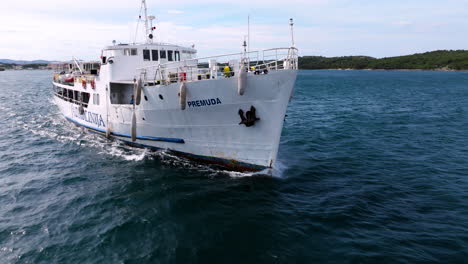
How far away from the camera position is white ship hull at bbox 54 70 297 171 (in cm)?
1294

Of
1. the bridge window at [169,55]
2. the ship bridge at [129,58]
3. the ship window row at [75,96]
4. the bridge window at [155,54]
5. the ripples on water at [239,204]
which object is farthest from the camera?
the ship window row at [75,96]

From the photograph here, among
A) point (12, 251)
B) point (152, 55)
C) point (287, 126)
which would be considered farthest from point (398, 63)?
point (12, 251)

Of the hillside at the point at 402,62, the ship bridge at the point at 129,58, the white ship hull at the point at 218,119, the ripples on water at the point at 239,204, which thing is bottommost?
the ripples on water at the point at 239,204

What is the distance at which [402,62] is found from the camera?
497ft

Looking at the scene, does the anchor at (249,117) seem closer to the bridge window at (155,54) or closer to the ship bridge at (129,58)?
the ship bridge at (129,58)

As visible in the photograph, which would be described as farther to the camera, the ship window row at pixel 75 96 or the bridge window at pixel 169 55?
the ship window row at pixel 75 96

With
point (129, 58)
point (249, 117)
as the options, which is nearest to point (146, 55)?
point (129, 58)

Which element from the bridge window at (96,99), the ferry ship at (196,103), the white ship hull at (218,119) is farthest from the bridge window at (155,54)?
the bridge window at (96,99)

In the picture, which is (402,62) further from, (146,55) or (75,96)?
(75,96)

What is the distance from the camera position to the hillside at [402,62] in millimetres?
132288

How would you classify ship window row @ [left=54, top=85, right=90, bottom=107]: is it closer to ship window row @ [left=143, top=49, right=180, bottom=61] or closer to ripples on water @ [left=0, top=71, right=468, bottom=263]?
ripples on water @ [left=0, top=71, right=468, bottom=263]

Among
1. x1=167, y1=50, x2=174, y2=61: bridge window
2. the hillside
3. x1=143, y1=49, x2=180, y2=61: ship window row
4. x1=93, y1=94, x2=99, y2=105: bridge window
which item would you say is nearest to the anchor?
x1=143, y1=49, x2=180, y2=61: ship window row

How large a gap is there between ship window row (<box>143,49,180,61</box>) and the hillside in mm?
142414

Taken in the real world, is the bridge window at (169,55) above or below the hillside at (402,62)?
below
